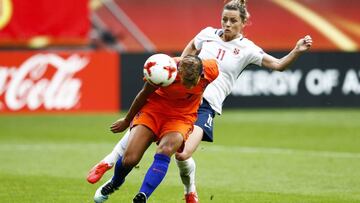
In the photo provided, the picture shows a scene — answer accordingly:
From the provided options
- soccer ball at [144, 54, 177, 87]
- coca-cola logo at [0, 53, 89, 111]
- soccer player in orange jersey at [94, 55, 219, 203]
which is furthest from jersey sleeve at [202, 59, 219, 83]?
coca-cola logo at [0, 53, 89, 111]

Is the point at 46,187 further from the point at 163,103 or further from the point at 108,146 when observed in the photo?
the point at 108,146

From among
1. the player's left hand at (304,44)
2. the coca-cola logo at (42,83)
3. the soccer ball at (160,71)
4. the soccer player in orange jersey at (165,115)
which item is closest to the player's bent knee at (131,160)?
the soccer player in orange jersey at (165,115)

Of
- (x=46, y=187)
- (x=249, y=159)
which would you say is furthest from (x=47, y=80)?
(x=46, y=187)

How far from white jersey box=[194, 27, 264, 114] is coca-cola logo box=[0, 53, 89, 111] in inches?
458

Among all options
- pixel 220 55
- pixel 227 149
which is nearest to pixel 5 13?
pixel 227 149

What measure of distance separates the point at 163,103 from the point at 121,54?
44.6 ft

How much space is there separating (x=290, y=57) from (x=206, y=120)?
111cm

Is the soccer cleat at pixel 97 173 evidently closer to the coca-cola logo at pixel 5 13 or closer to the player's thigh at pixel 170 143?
the player's thigh at pixel 170 143

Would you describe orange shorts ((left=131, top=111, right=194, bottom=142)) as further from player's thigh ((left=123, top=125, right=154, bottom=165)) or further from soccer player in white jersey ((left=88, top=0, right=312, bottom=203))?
soccer player in white jersey ((left=88, top=0, right=312, bottom=203))

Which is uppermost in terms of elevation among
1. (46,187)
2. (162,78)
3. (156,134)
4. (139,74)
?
(162,78)

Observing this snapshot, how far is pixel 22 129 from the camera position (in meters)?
19.3

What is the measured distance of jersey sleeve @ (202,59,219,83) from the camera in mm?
9078

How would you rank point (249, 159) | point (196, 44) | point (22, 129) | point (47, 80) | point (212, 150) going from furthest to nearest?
point (47, 80), point (22, 129), point (212, 150), point (249, 159), point (196, 44)

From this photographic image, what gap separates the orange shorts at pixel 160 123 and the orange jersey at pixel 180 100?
1.7 inches
